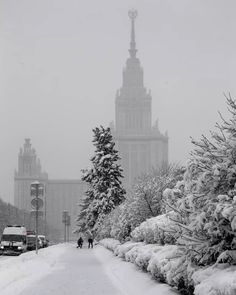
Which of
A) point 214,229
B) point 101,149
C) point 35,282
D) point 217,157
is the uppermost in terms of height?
point 101,149

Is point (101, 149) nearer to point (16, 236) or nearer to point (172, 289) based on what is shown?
point (16, 236)

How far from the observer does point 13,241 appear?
43.1 metres

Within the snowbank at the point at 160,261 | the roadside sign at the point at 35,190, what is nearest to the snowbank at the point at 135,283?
the snowbank at the point at 160,261

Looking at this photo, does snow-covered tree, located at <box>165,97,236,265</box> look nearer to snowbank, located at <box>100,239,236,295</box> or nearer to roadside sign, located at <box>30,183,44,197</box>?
snowbank, located at <box>100,239,236,295</box>

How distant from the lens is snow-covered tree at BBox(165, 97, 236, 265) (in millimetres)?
10133

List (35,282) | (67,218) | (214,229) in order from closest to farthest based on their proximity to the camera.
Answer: (214,229) → (35,282) → (67,218)

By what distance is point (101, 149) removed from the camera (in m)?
67.2

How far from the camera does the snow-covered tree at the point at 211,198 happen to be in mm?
10133

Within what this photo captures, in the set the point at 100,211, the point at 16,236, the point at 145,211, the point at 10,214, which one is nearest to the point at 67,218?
the point at 100,211

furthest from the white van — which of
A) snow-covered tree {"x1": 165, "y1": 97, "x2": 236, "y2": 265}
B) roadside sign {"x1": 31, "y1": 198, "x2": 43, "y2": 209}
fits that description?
snow-covered tree {"x1": 165, "y1": 97, "x2": 236, "y2": 265}

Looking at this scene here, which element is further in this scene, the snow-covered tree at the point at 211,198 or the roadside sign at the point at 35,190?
the roadside sign at the point at 35,190

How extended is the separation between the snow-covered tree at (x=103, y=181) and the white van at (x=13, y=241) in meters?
19.3

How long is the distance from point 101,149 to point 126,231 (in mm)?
30102

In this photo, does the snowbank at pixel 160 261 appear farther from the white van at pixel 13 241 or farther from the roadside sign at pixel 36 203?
the white van at pixel 13 241
